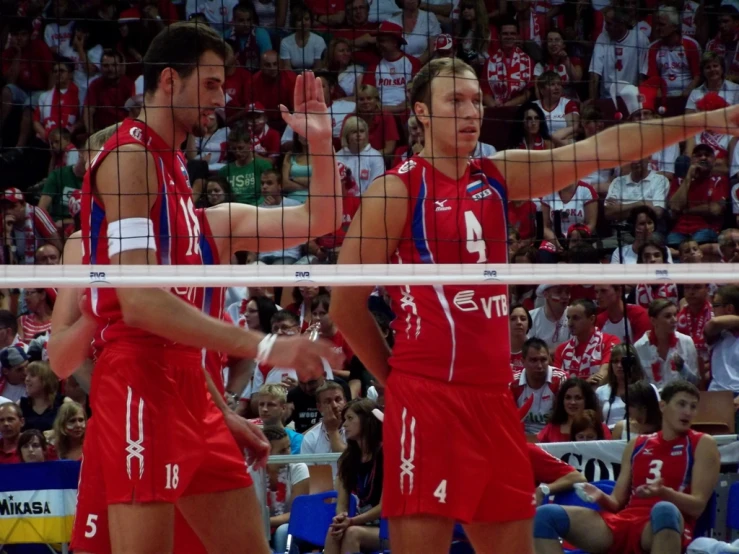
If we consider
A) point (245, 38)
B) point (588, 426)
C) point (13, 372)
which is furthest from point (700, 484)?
point (245, 38)

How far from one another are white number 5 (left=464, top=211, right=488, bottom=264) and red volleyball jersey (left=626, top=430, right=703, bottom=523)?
12.1ft

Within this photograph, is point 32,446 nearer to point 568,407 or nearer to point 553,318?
point 568,407

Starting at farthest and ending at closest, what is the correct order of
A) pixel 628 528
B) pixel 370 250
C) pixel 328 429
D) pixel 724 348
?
1. pixel 724 348
2. pixel 328 429
3. pixel 628 528
4. pixel 370 250

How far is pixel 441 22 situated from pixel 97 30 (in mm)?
4520

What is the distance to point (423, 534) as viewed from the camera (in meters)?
4.46

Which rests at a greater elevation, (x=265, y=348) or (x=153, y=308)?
(x=153, y=308)

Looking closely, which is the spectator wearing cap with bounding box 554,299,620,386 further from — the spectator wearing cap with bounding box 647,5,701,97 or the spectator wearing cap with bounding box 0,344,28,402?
the spectator wearing cap with bounding box 0,344,28,402

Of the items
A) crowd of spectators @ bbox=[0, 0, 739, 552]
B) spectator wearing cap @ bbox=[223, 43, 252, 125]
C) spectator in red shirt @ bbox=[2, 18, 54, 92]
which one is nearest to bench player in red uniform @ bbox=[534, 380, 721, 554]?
crowd of spectators @ bbox=[0, 0, 739, 552]

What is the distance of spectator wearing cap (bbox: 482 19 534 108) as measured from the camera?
40.2 feet

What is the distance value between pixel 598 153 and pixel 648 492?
3.58m

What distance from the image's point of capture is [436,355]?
15.0ft

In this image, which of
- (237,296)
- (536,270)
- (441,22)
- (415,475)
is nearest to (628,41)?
(441,22)

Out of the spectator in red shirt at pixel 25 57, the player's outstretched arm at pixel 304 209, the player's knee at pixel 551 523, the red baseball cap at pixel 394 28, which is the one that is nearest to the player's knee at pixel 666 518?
the player's knee at pixel 551 523

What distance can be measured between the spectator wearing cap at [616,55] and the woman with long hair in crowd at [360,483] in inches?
209
